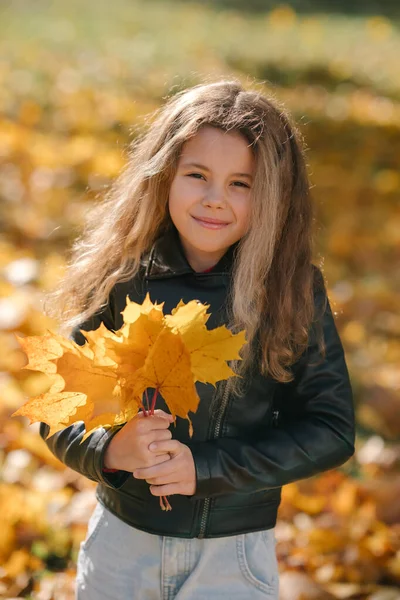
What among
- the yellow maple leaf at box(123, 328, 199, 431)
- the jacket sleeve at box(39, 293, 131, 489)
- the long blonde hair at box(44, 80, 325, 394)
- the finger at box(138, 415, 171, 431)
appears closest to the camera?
the yellow maple leaf at box(123, 328, 199, 431)

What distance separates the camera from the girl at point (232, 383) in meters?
1.66

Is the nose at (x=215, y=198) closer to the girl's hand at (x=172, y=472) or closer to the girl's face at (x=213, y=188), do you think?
the girl's face at (x=213, y=188)

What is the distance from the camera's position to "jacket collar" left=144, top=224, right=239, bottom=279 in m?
1.77

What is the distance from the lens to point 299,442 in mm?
1660

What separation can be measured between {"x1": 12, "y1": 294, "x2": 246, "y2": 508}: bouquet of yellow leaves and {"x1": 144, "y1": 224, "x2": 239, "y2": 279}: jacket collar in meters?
0.44

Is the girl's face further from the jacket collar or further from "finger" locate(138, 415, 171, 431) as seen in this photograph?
"finger" locate(138, 415, 171, 431)

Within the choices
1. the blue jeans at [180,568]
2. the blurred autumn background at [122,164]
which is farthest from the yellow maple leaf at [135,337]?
the blurred autumn background at [122,164]

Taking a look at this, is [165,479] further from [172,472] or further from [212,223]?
[212,223]

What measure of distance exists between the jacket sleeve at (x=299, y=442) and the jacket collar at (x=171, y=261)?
0.69ft

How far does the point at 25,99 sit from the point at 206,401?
5.01 metres

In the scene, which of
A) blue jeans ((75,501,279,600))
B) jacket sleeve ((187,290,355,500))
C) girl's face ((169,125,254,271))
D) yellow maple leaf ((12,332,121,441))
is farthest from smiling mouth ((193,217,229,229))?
blue jeans ((75,501,279,600))

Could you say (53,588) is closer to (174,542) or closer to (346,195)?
(174,542)

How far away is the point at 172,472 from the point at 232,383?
0.84 ft

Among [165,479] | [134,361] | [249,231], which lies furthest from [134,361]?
[249,231]
